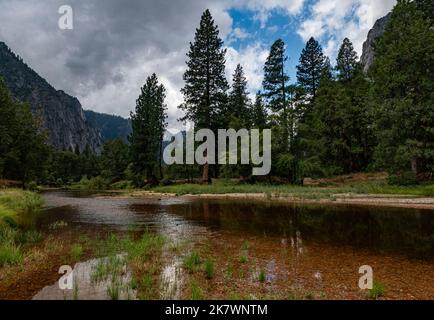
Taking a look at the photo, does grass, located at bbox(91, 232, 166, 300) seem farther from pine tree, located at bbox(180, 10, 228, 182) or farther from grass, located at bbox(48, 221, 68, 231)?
pine tree, located at bbox(180, 10, 228, 182)

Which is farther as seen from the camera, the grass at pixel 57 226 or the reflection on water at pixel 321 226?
the grass at pixel 57 226

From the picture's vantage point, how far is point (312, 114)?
129ft

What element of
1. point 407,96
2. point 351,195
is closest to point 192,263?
point 351,195

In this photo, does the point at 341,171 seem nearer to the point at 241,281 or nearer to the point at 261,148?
the point at 261,148

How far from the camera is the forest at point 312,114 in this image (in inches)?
974

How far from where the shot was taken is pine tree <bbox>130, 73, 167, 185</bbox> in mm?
46281

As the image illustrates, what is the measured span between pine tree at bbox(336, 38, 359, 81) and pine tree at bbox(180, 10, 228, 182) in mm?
17346

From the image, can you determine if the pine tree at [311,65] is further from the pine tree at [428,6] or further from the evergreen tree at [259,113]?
the pine tree at [428,6]

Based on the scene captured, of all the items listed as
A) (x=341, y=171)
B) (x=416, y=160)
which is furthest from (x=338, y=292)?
(x=341, y=171)

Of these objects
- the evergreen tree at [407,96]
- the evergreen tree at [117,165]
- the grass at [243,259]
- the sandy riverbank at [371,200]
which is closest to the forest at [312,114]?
the evergreen tree at [407,96]

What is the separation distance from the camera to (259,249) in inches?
348

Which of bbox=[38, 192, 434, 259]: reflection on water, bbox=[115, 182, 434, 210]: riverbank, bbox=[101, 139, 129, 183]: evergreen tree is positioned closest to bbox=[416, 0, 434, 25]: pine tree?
bbox=[115, 182, 434, 210]: riverbank

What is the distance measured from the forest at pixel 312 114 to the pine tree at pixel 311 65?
164mm

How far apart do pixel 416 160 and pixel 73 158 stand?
96.9 meters
